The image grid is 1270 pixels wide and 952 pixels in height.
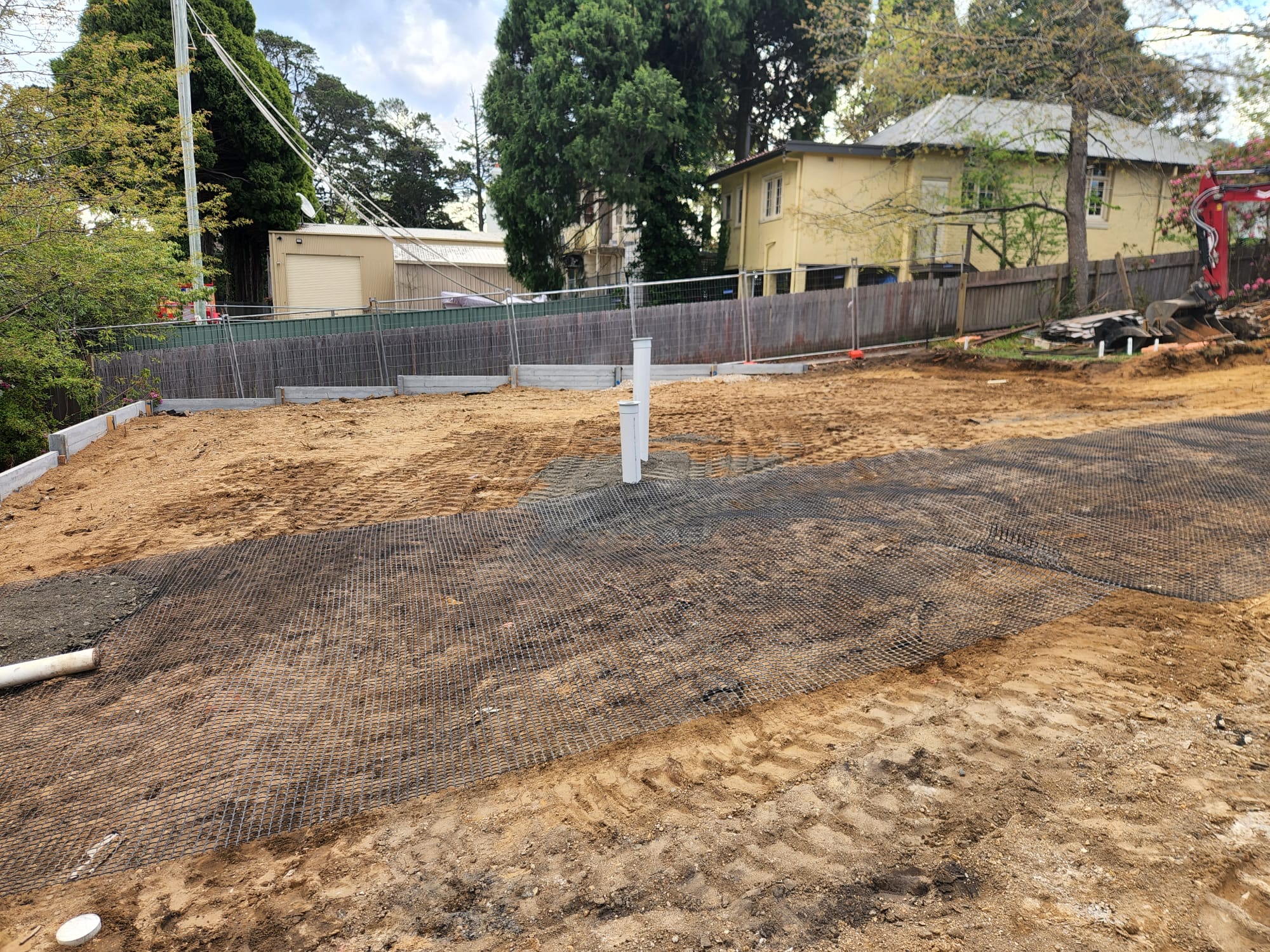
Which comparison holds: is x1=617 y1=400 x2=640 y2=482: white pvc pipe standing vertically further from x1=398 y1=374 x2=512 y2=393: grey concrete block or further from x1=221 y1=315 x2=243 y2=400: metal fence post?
x1=221 y1=315 x2=243 y2=400: metal fence post

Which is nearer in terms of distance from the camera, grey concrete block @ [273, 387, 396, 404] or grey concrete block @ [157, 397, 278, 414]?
grey concrete block @ [157, 397, 278, 414]

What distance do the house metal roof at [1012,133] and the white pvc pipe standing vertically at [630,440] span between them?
16.0 meters

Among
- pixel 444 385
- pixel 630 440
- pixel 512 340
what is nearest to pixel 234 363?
pixel 444 385

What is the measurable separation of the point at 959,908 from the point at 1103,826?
0.64 meters

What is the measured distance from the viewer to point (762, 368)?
1441cm

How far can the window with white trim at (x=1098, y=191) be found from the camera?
70.7 ft

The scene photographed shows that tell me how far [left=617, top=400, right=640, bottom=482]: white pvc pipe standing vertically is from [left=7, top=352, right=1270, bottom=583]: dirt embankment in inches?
35.5

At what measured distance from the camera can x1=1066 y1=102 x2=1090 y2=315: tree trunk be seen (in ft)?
54.0

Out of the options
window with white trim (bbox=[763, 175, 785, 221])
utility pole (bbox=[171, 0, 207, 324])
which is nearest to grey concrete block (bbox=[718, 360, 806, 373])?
window with white trim (bbox=[763, 175, 785, 221])

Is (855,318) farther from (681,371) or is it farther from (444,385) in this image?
(444,385)

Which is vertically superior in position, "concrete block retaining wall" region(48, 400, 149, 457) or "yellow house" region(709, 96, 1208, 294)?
"yellow house" region(709, 96, 1208, 294)

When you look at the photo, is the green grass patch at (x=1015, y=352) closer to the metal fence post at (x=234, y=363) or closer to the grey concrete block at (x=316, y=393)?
the grey concrete block at (x=316, y=393)

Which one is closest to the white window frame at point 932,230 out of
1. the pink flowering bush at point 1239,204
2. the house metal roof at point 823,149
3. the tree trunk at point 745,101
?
the house metal roof at point 823,149

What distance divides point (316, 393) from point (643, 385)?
28.6 ft
